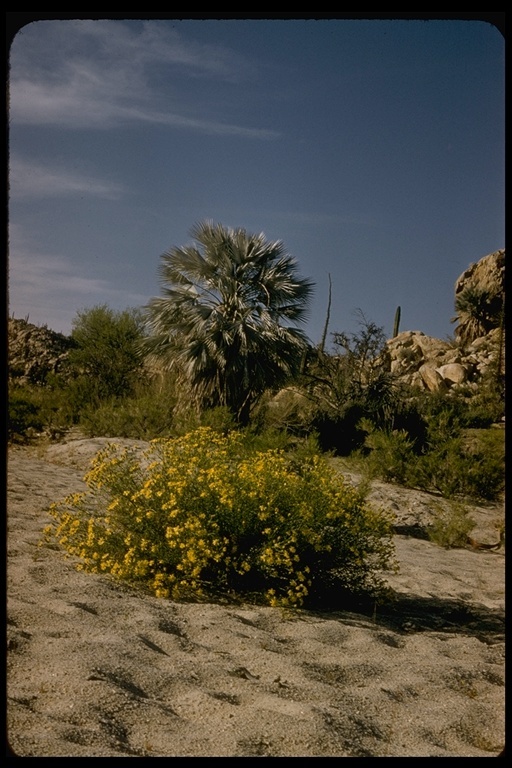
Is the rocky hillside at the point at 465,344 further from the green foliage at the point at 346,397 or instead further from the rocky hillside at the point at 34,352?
the rocky hillside at the point at 34,352

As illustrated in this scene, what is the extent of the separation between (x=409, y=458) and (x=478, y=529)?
2.56 meters

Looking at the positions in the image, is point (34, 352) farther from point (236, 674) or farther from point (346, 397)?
point (236, 674)

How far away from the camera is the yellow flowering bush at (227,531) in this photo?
423 cm

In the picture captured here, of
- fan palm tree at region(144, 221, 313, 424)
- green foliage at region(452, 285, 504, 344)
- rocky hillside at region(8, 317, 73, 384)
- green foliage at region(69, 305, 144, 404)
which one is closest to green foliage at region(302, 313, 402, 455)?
fan palm tree at region(144, 221, 313, 424)

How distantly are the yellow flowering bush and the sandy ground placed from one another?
24 centimetres

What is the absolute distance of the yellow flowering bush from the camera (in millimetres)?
4234

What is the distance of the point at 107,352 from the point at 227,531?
13.2 m

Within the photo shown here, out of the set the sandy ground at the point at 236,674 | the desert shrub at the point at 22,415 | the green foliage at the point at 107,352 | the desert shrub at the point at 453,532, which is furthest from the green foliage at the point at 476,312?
the sandy ground at the point at 236,674

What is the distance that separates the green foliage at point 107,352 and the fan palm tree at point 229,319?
5.95 feet

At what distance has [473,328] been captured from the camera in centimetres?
2584

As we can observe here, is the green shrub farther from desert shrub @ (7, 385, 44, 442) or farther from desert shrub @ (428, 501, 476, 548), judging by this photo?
desert shrub @ (7, 385, 44, 442)

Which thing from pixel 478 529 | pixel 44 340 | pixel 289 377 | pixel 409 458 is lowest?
pixel 478 529

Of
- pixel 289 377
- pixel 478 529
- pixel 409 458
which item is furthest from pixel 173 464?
pixel 289 377
